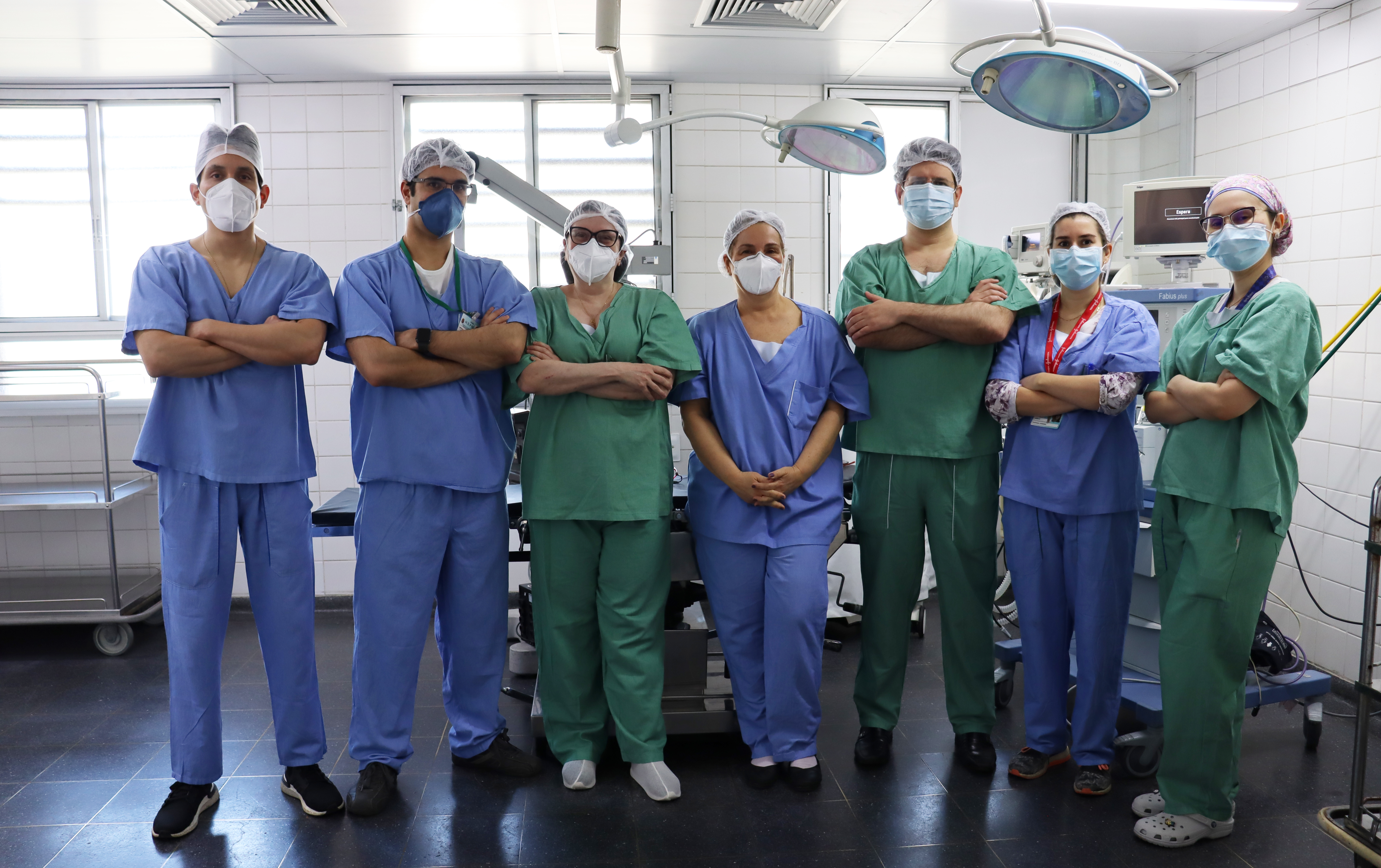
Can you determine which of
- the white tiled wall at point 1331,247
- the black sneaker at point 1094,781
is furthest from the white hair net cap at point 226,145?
the white tiled wall at point 1331,247

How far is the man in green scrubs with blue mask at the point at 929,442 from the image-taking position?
2486mm

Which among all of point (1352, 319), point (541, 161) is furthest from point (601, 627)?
point (1352, 319)

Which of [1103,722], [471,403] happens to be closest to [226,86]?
[471,403]

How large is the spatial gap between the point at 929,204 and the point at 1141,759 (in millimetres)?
1639

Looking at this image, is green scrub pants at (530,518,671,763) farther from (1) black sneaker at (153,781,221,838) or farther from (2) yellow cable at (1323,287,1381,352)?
(2) yellow cable at (1323,287,1381,352)

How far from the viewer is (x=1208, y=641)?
2.18 meters

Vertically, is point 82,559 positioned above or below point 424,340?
below

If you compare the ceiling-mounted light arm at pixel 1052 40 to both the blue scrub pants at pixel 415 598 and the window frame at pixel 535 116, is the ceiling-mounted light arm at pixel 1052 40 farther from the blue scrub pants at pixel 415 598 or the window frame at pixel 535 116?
the window frame at pixel 535 116

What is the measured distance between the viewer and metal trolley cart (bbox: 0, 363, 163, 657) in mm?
3658

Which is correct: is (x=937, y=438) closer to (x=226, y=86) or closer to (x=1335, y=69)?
(x=1335, y=69)

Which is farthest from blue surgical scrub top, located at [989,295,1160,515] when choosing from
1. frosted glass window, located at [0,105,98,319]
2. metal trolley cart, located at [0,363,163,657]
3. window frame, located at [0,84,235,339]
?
frosted glass window, located at [0,105,98,319]

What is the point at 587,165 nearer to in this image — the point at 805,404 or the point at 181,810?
the point at 805,404

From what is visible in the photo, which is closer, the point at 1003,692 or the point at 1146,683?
the point at 1146,683

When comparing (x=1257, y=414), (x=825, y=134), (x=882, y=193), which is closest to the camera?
(x=1257, y=414)
